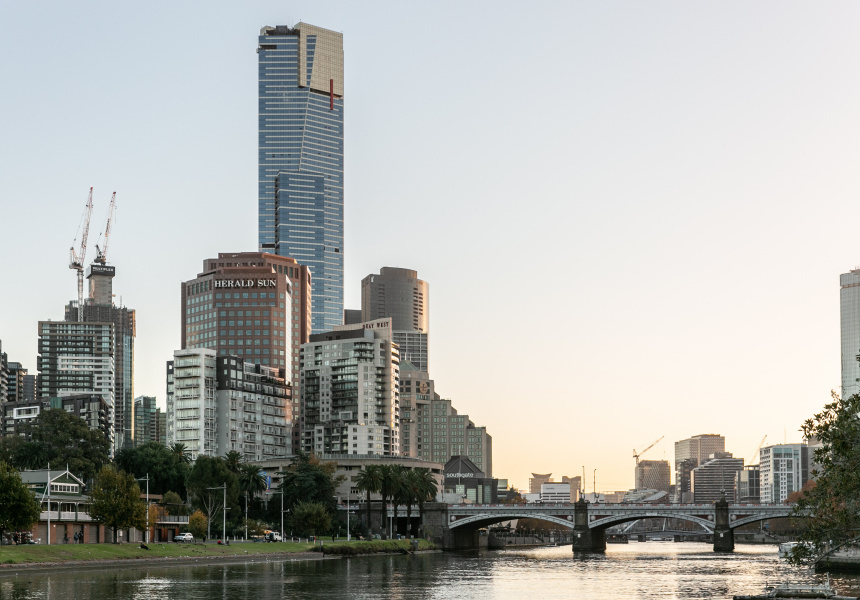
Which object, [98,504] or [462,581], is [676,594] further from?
[98,504]

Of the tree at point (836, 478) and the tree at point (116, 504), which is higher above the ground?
the tree at point (836, 478)

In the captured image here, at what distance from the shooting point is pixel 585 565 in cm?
19012

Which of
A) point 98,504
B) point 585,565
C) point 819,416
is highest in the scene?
point 819,416

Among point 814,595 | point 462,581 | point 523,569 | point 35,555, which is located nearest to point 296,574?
point 462,581

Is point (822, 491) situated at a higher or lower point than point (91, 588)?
higher

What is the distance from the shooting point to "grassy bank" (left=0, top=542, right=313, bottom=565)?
5399 inches

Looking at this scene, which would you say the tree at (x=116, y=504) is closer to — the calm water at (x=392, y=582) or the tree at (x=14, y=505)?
the calm water at (x=392, y=582)

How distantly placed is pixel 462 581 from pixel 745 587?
34.3 metres

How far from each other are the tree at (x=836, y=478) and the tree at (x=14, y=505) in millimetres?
104204

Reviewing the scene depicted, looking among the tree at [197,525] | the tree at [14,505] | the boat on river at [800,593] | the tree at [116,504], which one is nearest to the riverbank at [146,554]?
the tree at [14,505]

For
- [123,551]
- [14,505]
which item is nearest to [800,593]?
[123,551]

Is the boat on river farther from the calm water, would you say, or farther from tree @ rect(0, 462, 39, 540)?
tree @ rect(0, 462, 39, 540)

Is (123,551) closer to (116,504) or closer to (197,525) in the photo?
(116,504)

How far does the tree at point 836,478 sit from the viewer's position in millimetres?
63750
